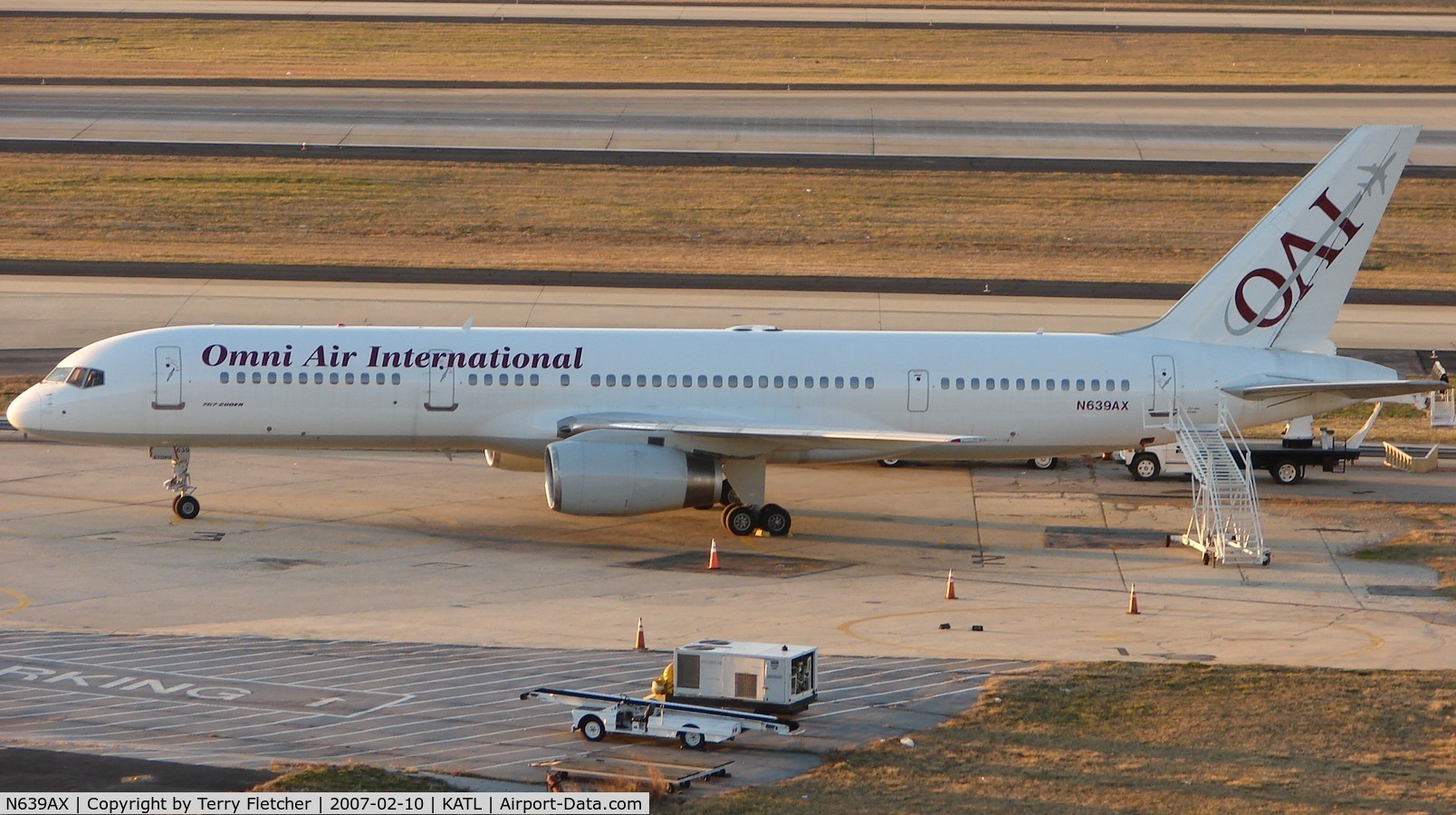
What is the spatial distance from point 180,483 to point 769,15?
287 feet

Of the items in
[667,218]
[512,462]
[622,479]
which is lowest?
[622,479]

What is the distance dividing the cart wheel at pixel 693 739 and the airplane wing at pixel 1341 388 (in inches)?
907

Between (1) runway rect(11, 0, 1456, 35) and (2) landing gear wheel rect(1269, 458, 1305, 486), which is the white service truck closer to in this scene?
(2) landing gear wheel rect(1269, 458, 1305, 486)

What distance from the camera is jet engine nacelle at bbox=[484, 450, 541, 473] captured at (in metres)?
42.9

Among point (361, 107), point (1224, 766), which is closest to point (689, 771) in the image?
point (1224, 766)

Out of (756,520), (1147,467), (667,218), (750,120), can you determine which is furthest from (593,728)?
(750,120)

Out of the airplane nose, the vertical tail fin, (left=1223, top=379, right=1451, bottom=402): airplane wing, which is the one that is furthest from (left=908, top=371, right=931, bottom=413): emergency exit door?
the airplane nose

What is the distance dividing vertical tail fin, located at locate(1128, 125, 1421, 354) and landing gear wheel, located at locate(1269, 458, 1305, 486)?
5117 mm

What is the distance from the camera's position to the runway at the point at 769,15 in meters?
119

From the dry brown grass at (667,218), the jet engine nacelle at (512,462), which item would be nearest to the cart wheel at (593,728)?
the jet engine nacelle at (512,462)

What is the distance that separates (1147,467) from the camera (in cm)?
4881

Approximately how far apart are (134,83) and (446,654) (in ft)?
265

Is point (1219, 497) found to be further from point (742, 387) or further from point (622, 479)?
point (622, 479)

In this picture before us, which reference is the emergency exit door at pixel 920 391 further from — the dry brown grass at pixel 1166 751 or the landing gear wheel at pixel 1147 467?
the dry brown grass at pixel 1166 751
